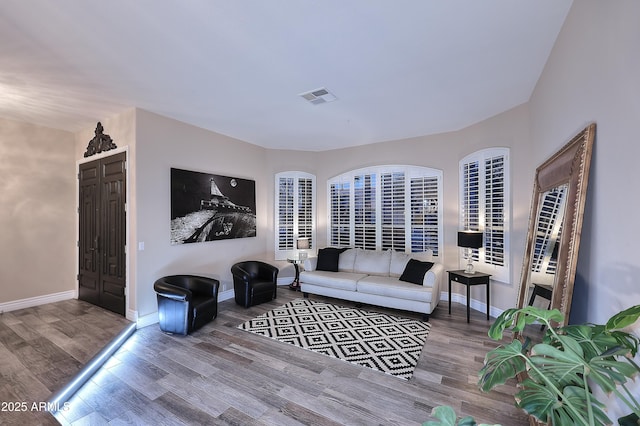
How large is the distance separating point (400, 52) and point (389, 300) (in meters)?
3.43

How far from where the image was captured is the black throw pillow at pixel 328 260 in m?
5.27

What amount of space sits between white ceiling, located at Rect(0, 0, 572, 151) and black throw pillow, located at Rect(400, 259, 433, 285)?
2410 mm

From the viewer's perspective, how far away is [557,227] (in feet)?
6.94

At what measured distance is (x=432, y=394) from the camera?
241cm

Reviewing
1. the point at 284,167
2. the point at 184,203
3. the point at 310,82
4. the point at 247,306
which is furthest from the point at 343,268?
the point at 310,82

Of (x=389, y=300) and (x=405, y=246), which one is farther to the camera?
(x=405, y=246)

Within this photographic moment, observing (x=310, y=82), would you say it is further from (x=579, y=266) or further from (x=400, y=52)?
(x=579, y=266)

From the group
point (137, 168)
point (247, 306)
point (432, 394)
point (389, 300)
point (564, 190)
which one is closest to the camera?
point (564, 190)

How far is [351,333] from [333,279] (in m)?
1.24

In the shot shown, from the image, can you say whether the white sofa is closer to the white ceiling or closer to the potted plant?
the white ceiling

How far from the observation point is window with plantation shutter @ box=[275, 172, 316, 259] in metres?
6.10

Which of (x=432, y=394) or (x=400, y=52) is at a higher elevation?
(x=400, y=52)

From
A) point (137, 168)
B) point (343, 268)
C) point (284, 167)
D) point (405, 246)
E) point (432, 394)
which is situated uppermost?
point (284, 167)

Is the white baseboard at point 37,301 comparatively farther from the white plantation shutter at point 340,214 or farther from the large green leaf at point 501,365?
the large green leaf at point 501,365
